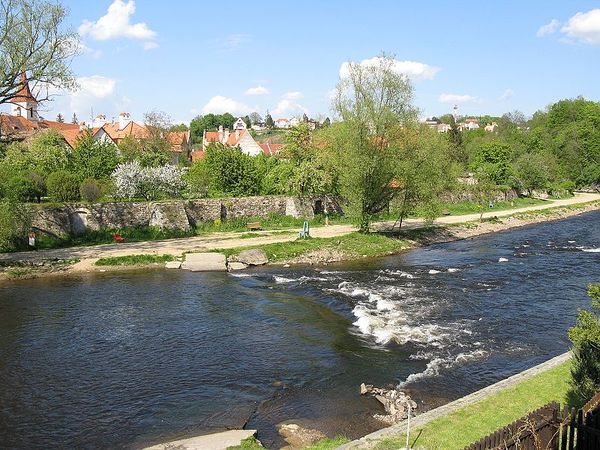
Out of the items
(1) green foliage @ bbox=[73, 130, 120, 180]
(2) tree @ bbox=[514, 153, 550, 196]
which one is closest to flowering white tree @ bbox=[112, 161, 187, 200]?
(1) green foliage @ bbox=[73, 130, 120, 180]

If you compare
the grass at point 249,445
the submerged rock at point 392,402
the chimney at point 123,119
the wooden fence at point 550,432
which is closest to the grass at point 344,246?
the submerged rock at point 392,402

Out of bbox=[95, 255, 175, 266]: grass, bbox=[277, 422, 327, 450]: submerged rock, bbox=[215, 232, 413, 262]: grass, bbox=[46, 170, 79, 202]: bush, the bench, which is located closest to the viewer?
→ bbox=[277, 422, 327, 450]: submerged rock

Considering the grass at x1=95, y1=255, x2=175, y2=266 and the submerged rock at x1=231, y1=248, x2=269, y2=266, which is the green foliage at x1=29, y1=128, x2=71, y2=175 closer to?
the grass at x1=95, y1=255, x2=175, y2=266

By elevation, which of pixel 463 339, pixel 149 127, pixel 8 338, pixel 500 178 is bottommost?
pixel 463 339

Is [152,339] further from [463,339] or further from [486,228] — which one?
[486,228]

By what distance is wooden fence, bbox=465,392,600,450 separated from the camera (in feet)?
30.2

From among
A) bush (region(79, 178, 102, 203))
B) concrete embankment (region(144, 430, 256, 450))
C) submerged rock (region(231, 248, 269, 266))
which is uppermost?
bush (region(79, 178, 102, 203))

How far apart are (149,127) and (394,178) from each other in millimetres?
46013

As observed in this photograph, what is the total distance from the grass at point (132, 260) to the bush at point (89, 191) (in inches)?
420

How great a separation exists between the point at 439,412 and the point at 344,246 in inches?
1019

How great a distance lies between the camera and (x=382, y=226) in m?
48.1

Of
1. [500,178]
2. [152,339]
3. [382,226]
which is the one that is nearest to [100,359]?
[152,339]

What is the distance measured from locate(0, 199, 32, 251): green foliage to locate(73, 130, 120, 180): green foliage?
45.9 feet

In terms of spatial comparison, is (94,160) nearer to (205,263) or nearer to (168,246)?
(168,246)
